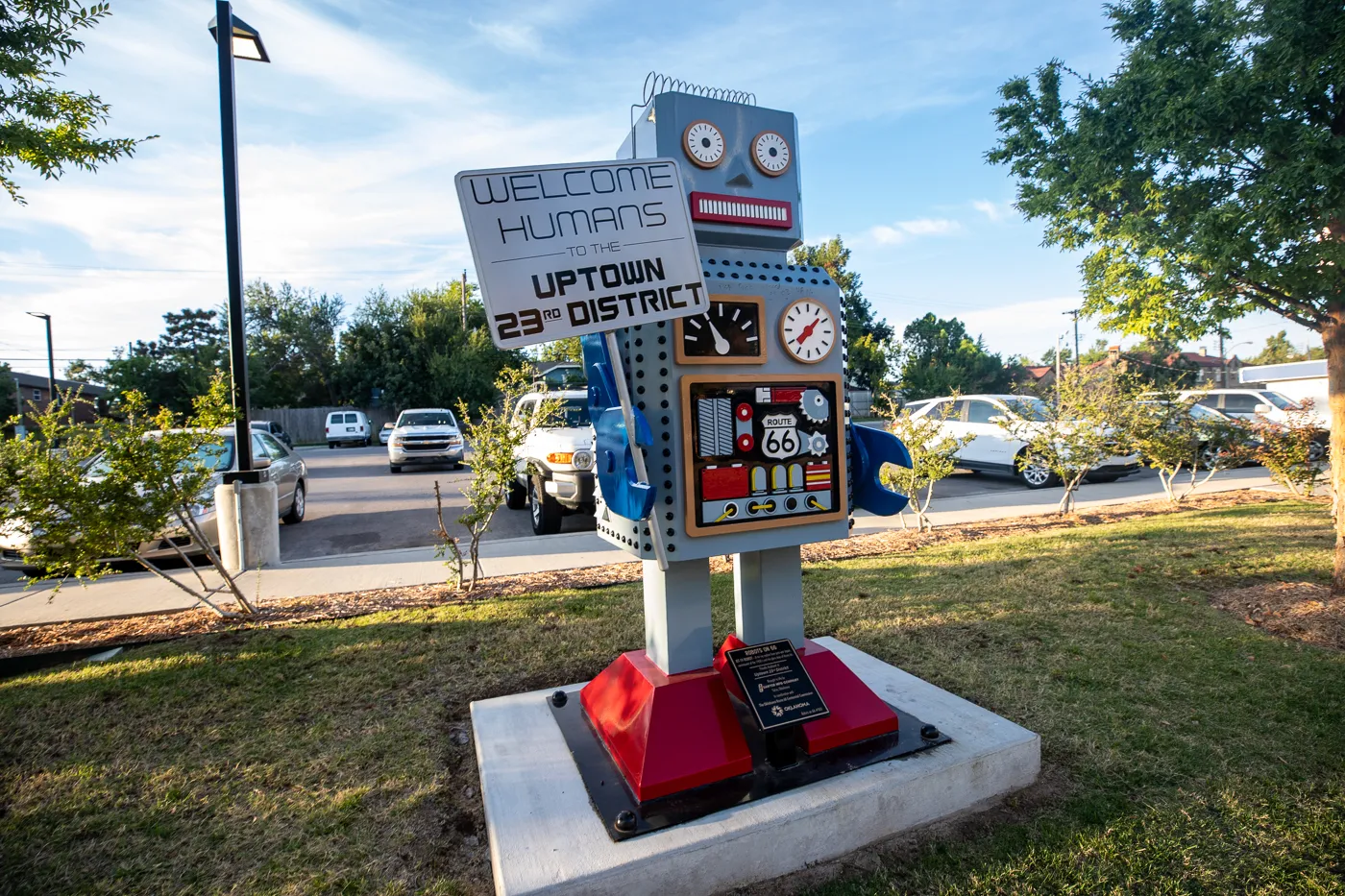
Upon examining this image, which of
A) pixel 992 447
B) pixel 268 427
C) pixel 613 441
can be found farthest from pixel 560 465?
pixel 268 427

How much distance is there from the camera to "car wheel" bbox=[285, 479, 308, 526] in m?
9.64

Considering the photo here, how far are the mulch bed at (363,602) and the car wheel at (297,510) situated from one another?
4796mm

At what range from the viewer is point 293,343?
42.0 meters

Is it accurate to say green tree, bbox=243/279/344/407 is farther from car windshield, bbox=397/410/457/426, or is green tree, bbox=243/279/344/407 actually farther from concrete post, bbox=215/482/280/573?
concrete post, bbox=215/482/280/573

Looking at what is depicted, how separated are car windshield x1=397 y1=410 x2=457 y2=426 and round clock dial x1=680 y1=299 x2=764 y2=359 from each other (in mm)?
14755

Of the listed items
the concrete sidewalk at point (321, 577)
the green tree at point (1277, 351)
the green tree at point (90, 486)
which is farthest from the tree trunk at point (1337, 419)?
the green tree at point (1277, 351)

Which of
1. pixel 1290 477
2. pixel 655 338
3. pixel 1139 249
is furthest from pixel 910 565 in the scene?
pixel 1290 477

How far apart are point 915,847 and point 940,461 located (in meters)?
5.86

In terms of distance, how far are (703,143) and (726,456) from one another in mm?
1161

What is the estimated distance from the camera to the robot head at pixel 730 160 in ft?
8.23

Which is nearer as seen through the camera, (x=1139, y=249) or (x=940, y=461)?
(x=1139, y=249)

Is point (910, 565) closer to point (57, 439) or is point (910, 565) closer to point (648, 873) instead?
point (648, 873)

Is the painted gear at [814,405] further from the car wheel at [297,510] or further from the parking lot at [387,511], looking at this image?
the car wheel at [297,510]

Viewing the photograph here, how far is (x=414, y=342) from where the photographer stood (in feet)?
111
